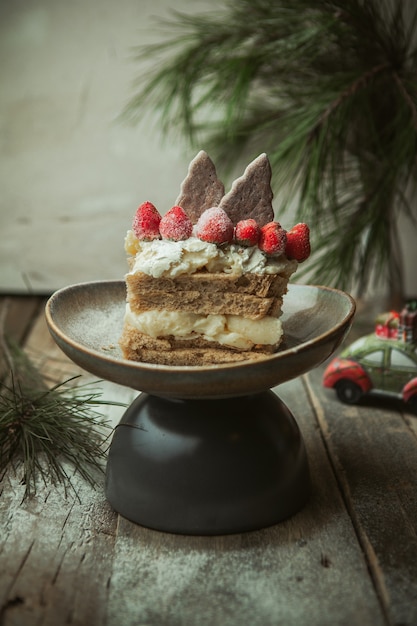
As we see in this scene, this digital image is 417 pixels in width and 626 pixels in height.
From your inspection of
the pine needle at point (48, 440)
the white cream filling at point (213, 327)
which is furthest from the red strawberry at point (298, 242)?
the pine needle at point (48, 440)

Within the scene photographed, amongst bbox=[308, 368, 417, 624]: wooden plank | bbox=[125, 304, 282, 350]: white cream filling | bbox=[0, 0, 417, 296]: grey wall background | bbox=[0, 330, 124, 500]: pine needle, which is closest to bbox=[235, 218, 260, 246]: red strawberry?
bbox=[125, 304, 282, 350]: white cream filling

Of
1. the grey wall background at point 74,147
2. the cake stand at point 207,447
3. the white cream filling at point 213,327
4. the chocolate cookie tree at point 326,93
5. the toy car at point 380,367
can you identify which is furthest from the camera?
the grey wall background at point 74,147

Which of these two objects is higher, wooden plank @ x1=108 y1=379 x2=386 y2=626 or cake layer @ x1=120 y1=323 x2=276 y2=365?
cake layer @ x1=120 y1=323 x2=276 y2=365

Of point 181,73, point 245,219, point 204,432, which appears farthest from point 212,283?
point 181,73

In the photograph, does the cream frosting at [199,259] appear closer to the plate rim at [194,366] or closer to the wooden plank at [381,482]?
the plate rim at [194,366]

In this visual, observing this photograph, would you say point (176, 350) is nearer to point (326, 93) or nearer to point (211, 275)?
point (211, 275)

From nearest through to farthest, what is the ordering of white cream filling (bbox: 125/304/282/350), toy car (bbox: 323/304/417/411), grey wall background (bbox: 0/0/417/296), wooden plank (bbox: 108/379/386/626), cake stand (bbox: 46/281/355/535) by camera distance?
1. wooden plank (bbox: 108/379/386/626)
2. cake stand (bbox: 46/281/355/535)
3. white cream filling (bbox: 125/304/282/350)
4. toy car (bbox: 323/304/417/411)
5. grey wall background (bbox: 0/0/417/296)

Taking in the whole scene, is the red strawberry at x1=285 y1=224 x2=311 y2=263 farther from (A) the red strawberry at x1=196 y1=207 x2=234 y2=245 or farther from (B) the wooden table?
(B) the wooden table

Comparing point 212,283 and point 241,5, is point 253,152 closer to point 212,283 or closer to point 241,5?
point 241,5
